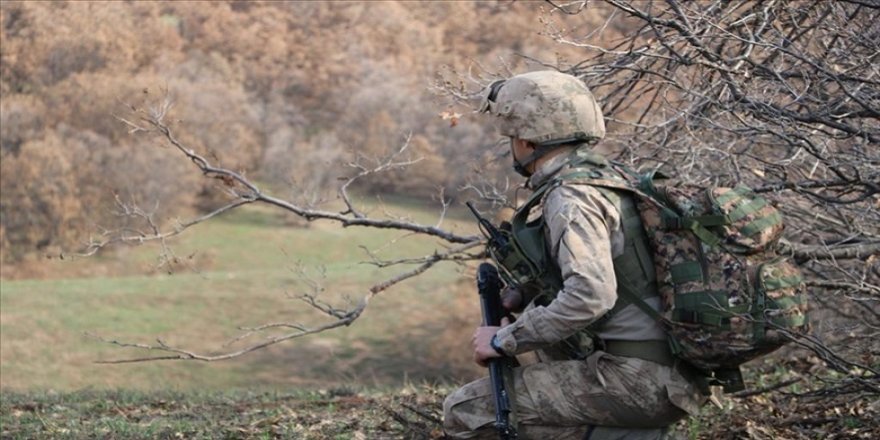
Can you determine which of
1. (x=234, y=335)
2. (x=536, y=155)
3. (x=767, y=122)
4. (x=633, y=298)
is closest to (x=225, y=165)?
(x=234, y=335)

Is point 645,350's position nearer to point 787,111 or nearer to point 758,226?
point 758,226

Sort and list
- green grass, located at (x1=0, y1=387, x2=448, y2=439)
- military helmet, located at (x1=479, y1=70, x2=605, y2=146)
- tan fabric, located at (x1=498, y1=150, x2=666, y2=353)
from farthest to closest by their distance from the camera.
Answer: green grass, located at (x1=0, y1=387, x2=448, y2=439), military helmet, located at (x1=479, y1=70, x2=605, y2=146), tan fabric, located at (x1=498, y1=150, x2=666, y2=353)

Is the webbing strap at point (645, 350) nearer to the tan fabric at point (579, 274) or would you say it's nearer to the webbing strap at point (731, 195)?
the tan fabric at point (579, 274)

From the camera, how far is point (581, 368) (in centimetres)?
418

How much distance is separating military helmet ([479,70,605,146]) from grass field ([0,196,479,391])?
60.1ft

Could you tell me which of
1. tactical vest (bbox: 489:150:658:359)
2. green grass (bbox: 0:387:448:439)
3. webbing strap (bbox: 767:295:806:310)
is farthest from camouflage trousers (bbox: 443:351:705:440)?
green grass (bbox: 0:387:448:439)

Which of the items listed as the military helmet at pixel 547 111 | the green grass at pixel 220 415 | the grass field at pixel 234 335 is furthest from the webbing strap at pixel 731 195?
the grass field at pixel 234 335

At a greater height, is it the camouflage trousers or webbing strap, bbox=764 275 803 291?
webbing strap, bbox=764 275 803 291

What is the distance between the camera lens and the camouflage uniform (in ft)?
12.6

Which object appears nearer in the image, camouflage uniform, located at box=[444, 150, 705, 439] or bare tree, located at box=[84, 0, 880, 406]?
camouflage uniform, located at box=[444, 150, 705, 439]

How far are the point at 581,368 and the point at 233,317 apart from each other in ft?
84.4

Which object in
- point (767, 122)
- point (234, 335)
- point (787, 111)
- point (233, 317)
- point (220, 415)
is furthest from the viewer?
point (233, 317)

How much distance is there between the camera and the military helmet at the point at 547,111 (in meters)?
4.18

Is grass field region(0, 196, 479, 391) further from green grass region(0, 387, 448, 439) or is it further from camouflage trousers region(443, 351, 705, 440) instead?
camouflage trousers region(443, 351, 705, 440)
